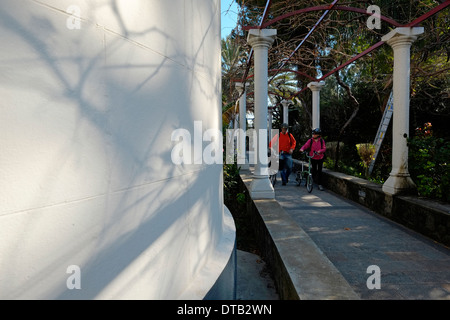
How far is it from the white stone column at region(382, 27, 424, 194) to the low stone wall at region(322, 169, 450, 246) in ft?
1.01

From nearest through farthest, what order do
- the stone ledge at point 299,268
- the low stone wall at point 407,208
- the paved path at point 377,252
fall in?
the stone ledge at point 299,268 → the paved path at point 377,252 → the low stone wall at point 407,208

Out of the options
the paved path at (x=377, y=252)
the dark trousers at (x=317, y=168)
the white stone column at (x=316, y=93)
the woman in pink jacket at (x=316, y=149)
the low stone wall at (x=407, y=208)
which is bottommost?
the paved path at (x=377, y=252)

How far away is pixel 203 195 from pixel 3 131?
166 cm

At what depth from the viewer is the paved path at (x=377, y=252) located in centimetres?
347

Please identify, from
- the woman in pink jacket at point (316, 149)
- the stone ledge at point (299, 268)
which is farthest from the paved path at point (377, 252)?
the woman in pink jacket at point (316, 149)

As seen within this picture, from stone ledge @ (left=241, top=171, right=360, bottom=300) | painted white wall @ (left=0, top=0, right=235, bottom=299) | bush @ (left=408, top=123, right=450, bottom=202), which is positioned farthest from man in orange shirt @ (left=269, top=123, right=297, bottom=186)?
painted white wall @ (left=0, top=0, right=235, bottom=299)

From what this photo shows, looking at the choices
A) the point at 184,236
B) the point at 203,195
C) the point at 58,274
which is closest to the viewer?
the point at 58,274

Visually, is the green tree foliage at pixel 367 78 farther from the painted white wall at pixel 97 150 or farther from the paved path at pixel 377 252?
the painted white wall at pixel 97 150

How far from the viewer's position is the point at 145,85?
1781mm

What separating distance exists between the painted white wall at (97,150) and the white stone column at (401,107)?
5096 millimetres

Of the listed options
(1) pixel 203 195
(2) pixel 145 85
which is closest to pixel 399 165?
(1) pixel 203 195

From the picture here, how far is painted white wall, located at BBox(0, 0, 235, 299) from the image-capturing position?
1.13 metres

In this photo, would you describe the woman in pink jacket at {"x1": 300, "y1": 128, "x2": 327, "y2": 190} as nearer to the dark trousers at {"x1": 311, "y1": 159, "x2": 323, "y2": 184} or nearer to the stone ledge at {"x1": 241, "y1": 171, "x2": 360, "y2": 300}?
the dark trousers at {"x1": 311, "y1": 159, "x2": 323, "y2": 184}
